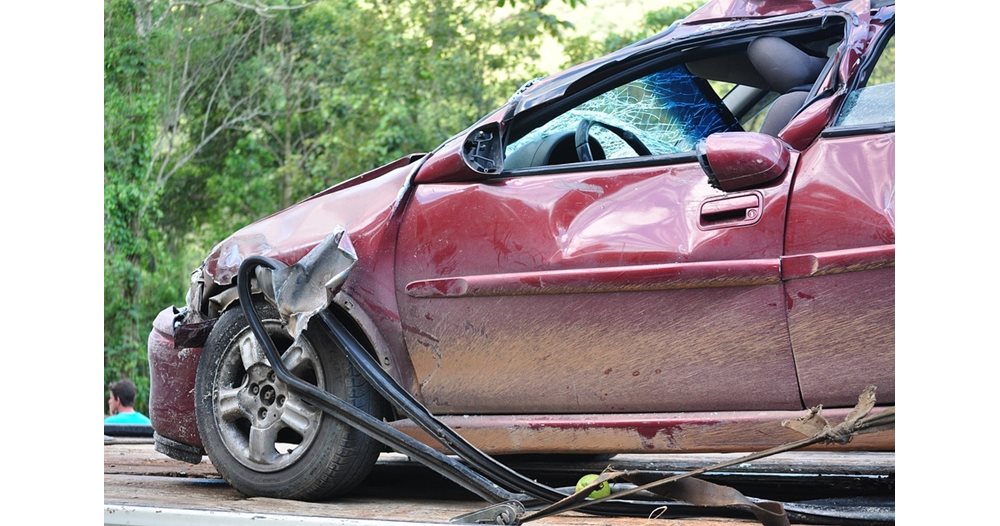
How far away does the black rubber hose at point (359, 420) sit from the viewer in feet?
10.8

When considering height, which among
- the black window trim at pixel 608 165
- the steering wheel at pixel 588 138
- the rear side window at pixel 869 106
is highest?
the rear side window at pixel 869 106

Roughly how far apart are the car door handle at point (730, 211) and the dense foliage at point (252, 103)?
9551 millimetres

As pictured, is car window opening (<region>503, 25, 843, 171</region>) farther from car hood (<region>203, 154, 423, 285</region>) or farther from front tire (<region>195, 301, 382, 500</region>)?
front tire (<region>195, 301, 382, 500</region>)

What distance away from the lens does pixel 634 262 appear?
3.17 m

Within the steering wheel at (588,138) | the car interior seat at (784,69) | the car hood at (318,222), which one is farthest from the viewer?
the steering wheel at (588,138)

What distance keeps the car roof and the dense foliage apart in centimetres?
889

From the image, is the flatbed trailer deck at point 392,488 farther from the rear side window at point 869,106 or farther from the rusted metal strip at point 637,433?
the rear side window at point 869,106

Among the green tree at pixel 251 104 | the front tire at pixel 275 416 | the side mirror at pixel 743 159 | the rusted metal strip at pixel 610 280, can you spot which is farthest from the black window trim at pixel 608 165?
the green tree at pixel 251 104

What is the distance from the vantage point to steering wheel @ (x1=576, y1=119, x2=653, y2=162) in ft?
12.6

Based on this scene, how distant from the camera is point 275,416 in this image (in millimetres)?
3578

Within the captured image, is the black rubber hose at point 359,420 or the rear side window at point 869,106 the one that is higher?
the rear side window at point 869,106
